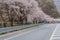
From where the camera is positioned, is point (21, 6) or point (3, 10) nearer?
point (3, 10)

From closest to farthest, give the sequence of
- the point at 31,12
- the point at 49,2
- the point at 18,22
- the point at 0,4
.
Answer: the point at 0,4, the point at 31,12, the point at 18,22, the point at 49,2

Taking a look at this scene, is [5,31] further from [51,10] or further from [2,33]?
[51,10]

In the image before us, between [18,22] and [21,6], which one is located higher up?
[21,6]

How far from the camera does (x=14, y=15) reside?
137 feet

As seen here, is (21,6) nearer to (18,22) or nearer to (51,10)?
(18,22)

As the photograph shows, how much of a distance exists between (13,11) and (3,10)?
6.44 ft

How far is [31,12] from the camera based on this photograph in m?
49.8

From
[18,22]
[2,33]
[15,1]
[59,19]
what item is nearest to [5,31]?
[2,33]

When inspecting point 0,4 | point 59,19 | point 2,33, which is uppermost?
point 0,4

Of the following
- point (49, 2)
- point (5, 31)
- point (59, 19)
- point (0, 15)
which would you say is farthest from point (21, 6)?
point (59, 19)

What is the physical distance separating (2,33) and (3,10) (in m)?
12.9

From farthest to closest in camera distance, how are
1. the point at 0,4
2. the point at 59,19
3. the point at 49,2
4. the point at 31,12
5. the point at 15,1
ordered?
1. the point at 59,19
2. the point at 49,2
3. the point at 31,12
4. the point at 15,1
5. the point at 0,4

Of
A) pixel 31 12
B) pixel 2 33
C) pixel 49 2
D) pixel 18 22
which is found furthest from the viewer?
pixel 49 2

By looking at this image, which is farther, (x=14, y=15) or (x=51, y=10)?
(x=51, y=10)
